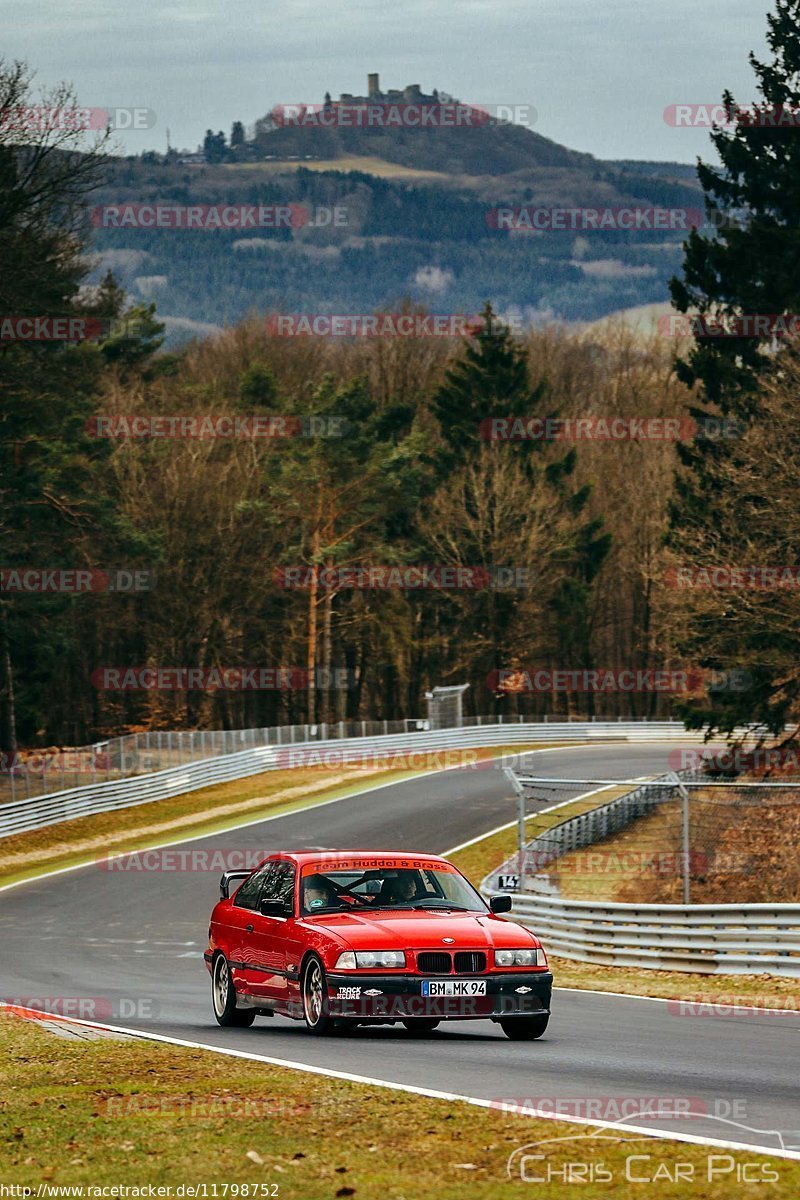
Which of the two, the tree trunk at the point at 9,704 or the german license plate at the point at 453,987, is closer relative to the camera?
the german license plate at the point at 453,987

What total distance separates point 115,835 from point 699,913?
1083 inches

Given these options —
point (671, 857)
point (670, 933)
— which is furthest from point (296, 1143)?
point (671, 857)

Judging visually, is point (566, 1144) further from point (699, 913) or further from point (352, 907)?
point (699, 913)

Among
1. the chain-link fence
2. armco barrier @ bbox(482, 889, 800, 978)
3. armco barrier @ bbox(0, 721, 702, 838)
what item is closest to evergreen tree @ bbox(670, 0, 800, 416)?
the chain-link fence

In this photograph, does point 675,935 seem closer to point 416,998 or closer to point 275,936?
point 275,936

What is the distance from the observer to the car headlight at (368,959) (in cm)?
1271

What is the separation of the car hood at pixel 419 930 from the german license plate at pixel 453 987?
24 centimetres

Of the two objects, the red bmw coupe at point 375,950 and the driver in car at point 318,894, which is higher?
the driver in car at point 318,894

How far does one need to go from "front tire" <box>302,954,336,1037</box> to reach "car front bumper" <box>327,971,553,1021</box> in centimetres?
11

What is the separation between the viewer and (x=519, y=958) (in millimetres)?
13055

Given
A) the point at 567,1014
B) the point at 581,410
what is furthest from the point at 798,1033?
the point at 581,410

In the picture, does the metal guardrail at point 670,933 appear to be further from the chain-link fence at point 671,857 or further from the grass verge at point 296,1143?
the grass verge at point 296,1143

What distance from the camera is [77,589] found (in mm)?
63125

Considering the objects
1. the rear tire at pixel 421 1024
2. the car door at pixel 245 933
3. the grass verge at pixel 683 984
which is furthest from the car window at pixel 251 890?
the grass verge at pixel 683 984
